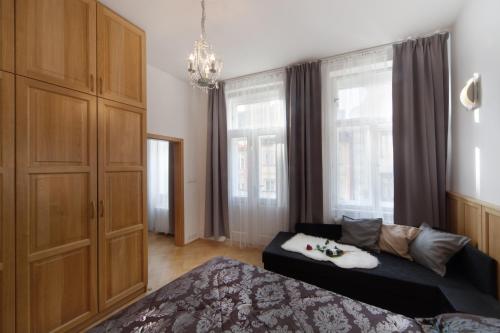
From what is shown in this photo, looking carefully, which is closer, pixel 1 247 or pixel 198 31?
pixel 1 247

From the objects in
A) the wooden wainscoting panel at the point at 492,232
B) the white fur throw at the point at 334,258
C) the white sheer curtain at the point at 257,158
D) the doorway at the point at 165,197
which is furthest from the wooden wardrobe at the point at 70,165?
the wooden wainscoting panel at the point at 492,232

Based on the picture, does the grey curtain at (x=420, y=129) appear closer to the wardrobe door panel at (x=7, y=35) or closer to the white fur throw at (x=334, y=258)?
the white fur throw at (x=334, y=258)

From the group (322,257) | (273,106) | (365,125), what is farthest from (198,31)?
(322,257)

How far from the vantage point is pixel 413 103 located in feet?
8.20

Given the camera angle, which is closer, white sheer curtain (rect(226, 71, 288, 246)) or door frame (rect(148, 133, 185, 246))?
white sheer curtain (rect(226, 71, 288, 246))

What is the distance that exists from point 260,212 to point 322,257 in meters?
1.35

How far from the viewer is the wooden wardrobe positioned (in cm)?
143

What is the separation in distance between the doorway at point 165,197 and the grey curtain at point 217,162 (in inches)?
20.0

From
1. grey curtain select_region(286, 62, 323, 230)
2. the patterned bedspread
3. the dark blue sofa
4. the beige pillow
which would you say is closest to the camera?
the patterned bedspread

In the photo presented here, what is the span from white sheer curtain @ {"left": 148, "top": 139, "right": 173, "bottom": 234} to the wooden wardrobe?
2126 mm

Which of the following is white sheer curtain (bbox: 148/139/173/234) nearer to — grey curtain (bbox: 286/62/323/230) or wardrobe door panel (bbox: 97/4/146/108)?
wardrobe door panel (bbox: 97/4/146/108)

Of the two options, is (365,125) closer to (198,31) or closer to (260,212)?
(260,212)

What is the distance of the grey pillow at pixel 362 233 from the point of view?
8.18 ft

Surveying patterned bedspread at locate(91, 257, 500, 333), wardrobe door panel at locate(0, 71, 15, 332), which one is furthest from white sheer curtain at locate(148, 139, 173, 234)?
patterned bedspread at locate(91, 257, 500, 333)
